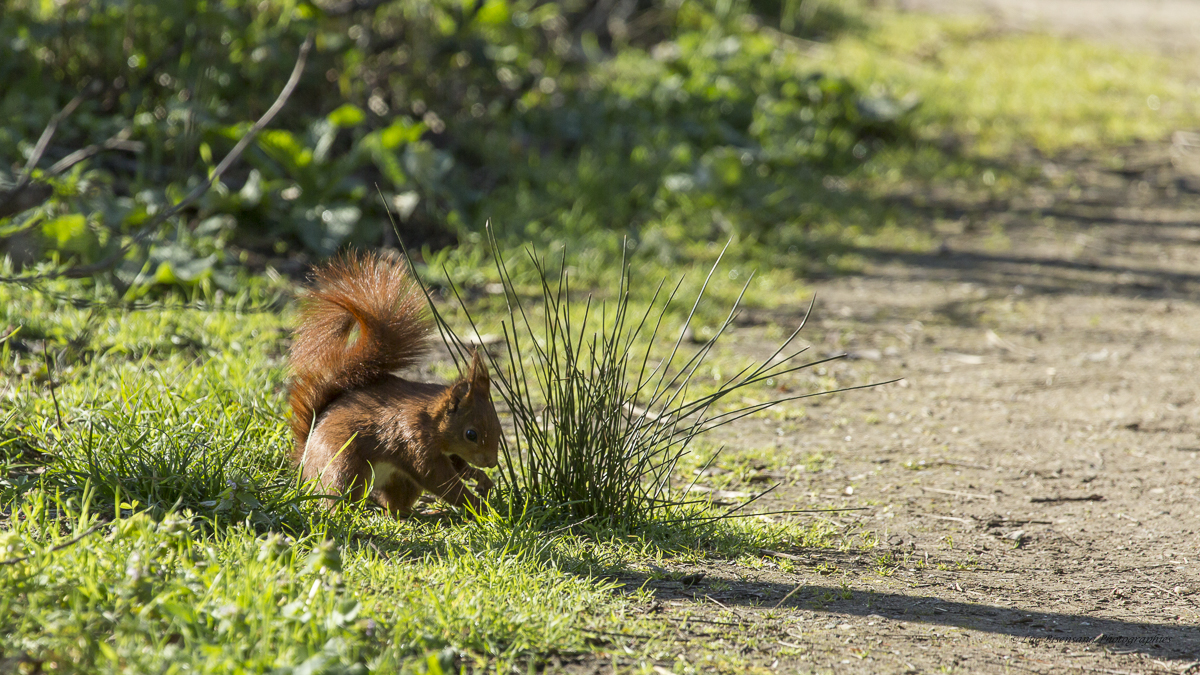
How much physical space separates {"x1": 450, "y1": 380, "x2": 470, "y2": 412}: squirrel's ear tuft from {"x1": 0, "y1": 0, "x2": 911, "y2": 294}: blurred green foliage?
2.29 meters

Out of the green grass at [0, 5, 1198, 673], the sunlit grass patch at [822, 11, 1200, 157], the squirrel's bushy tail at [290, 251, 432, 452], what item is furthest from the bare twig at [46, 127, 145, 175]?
the sunlit grass patch at [822, 11, 1200, 157]

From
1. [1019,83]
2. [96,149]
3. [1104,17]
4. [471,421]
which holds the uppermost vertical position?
[1104,17]

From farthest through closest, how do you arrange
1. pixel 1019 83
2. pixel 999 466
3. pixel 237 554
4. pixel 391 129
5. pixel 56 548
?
pixel 1019 83
pixel 391 129
pixel 999 466
pixel 237 554
pixel 56 548

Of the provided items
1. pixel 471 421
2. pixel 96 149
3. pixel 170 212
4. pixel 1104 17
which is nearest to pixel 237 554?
pixel 471 421

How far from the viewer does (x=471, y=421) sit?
2760 millimetres

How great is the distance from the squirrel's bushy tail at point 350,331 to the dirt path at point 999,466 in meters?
1.03

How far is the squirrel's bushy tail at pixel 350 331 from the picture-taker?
2.90m

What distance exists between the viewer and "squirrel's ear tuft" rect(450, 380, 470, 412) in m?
2.77

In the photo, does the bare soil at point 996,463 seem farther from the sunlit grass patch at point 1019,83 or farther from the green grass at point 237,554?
the sunlit grass patch at point 1019,83

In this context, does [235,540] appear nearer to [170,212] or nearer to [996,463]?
[170,212]

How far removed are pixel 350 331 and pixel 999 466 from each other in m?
2.29

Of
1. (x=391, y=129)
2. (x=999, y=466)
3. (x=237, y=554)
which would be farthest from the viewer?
(x=391, y=129)

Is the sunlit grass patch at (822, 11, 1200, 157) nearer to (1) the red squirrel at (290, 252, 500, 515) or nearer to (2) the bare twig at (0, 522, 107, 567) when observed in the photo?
(1) the red squirrel at (290, 252, 500, 515)

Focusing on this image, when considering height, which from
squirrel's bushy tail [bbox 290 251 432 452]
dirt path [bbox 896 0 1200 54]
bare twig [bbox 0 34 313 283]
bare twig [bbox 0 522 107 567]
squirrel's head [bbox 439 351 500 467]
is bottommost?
bare twig [bbox 0 522 107 567]
